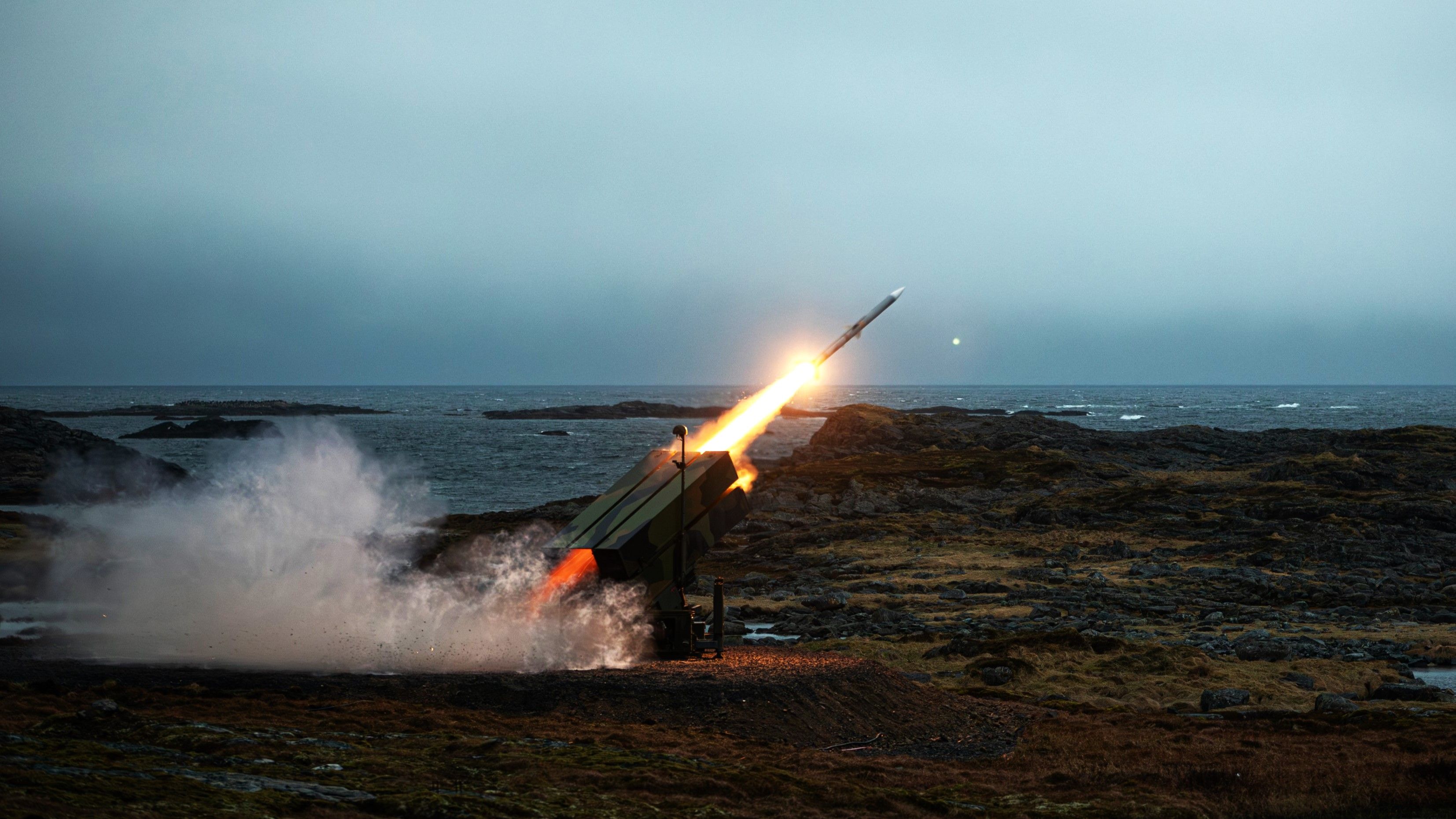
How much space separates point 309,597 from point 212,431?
141 meters

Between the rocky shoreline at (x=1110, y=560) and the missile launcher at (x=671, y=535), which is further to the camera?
the rocky shoreline at (x=1110, y=560)

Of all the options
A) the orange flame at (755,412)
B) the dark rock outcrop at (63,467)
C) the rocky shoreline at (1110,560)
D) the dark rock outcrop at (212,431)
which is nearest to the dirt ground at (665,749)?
the rocky shoreline at (1110,560)

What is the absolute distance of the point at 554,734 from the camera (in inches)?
728

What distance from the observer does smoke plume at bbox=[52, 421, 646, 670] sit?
24.4 m

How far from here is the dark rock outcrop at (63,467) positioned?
68.4 m

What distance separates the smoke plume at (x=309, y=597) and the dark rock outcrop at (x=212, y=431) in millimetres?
113963

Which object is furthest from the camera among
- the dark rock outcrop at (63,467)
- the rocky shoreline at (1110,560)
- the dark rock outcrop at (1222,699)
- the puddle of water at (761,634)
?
the dark rock outcrop at (63,467)

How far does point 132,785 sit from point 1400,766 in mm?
17822

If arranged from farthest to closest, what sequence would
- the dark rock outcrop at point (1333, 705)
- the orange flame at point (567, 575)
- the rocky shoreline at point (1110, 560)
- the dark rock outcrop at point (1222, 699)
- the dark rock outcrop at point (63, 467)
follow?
1. the dark rock outcrop at point (63, 467)
2. the rocky shoreline at point (1110, 560)
3. the orange flame at point (567, 575)
4. the dark rock outcrop at point (1222, 699)
5. the dark rock outcrop at point (1333, 705)

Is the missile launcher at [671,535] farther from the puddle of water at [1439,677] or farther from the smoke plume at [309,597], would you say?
the puddle of water at [1439,677]

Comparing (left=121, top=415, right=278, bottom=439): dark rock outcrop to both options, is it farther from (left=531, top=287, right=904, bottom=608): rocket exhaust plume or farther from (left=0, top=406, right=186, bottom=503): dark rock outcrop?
(left=531, top=287, right=904, bottom=608): rocket exhaust plume

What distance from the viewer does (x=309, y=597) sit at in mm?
28656

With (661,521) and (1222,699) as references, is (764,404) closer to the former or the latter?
(661,521)

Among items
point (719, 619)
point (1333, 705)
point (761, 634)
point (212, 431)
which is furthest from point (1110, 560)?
point (212, 431)
